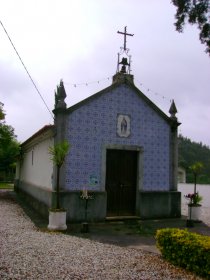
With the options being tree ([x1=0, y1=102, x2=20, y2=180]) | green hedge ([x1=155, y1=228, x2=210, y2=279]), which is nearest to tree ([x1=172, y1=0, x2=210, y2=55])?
green hedge ([x1=155, y1=228, x2=210, y2=279])

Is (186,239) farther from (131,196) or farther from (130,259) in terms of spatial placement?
(131,196)

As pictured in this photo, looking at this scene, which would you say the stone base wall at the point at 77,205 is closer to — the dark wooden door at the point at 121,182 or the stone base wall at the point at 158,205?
the dark wooden door at the point at 121,182

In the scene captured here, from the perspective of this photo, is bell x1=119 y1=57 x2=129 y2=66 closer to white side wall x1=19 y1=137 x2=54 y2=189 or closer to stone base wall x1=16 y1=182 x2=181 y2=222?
white side wall x1=19 y1=137 x2=54 y2=189

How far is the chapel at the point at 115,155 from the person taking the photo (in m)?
13.1

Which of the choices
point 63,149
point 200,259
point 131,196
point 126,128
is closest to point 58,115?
point 63,149

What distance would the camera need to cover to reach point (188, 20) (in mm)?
9219

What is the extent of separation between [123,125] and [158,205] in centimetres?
361

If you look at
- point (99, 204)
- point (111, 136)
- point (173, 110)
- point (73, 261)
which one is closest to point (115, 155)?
point (111, 136)

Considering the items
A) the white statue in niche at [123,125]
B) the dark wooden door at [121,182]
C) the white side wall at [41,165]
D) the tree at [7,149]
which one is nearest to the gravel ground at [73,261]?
the dark wooden door at [121,182]

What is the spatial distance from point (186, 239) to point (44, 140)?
32.0 feet

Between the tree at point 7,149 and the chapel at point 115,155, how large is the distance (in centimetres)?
1015

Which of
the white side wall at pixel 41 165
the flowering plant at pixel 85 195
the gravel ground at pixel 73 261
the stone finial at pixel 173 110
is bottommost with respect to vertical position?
the gravel ground at pixel 73 261

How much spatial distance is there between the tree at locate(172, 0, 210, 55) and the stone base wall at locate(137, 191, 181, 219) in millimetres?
7026

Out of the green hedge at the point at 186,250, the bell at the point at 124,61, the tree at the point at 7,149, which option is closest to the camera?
the green hedge at the point at 186,250
